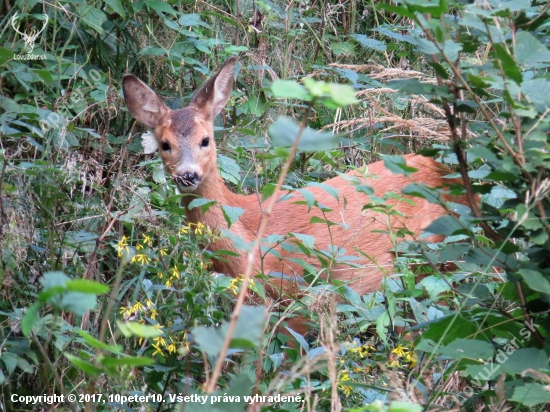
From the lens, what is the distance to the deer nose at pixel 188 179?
471 cm

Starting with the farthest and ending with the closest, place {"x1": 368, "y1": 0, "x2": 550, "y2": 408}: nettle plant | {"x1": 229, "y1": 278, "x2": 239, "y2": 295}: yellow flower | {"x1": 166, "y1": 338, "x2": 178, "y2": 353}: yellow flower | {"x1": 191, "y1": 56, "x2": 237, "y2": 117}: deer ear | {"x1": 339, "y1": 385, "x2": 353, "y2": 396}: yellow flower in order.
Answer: {"x1": 191, "y1": 56, "x2": 237, "y2": 117}: deer ear → {"x1": 229, "y1": 278, "x2": 239, "y2": 295}: yellow flower → {"x1": 339, "y1": 385, "x2": 353, "y2": 396}: yellow flower → {"x1": 166, "y1": 338, "x2": 178, "y2": 353}: yellow flower → {"x1": 368, "y1": 0, "x2": 550, "y2": 408}: nettle plant

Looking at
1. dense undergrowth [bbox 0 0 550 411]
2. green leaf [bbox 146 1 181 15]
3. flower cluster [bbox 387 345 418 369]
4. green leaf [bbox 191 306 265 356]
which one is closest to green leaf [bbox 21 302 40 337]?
dense undergrowth [bbox 0 0 550 411]

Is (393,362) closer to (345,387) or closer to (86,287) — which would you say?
(345,387)

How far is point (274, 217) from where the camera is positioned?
5348 mm

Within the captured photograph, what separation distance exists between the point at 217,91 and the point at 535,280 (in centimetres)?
353

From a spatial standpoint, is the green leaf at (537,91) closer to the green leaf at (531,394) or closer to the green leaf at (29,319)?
the green leaf at (531,394)

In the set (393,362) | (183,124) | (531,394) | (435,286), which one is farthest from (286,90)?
(183,124)

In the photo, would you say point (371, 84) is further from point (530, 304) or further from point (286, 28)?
point (530, 304)

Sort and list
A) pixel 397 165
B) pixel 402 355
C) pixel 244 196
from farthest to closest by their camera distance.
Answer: pixel 244 196 < pixel 402 355 < pixel 397 165

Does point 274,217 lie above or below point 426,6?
below

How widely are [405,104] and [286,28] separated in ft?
3.35

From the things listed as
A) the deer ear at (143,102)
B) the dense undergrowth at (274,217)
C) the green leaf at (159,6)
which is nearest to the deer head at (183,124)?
the deer ear at (143,102)

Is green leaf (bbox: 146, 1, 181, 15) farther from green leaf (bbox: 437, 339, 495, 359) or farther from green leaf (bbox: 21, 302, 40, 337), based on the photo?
green leaf (bbox: 21, 302, 40, 337)

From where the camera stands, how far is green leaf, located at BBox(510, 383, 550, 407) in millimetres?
2334
